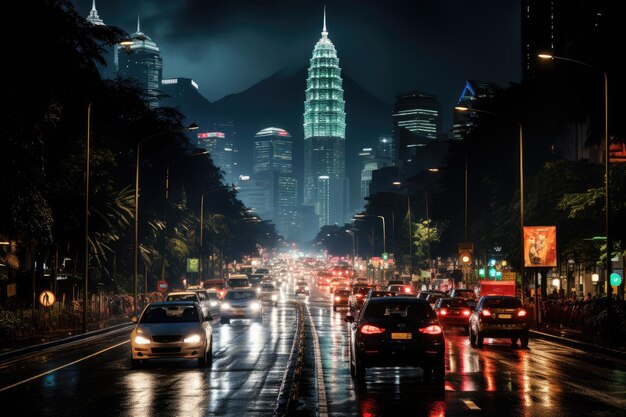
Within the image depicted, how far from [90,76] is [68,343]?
1546cm

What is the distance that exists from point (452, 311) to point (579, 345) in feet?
42.8

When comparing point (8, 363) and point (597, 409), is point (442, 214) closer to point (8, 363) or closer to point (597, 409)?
point (8, 363)

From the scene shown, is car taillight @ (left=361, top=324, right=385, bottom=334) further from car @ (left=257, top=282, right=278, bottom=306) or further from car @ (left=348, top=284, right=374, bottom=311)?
car @ (left=257, top=282, right=278, bottom=306)

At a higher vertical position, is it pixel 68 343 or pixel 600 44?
pixel 600 44

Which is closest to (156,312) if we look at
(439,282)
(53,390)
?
(53,390)

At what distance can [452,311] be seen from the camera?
47844 mm

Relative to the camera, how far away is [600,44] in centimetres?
3797

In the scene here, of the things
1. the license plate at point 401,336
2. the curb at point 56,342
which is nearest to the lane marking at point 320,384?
the license plate at point 401,336

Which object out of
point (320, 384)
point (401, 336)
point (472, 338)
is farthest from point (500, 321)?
point (320, 384)

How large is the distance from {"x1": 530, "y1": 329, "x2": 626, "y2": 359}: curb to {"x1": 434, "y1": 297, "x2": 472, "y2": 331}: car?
4.40 meters

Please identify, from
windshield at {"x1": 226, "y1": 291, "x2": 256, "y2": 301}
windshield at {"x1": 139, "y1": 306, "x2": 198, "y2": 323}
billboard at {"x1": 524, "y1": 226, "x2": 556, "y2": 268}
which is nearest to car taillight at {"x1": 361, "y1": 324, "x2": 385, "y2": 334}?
windshield at {"x1": 139, "y1": 306, "x2": 198, "y2": 323}

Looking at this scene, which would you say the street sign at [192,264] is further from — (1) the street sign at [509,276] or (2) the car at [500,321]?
(2) the car at [500,321]

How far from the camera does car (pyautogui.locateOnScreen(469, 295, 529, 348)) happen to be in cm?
3412

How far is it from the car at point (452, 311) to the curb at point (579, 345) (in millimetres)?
4397
